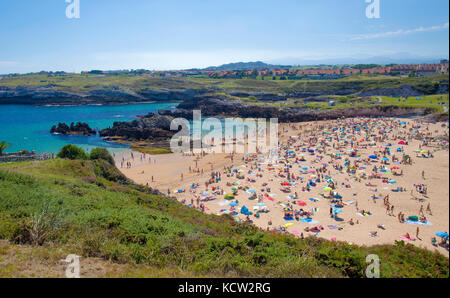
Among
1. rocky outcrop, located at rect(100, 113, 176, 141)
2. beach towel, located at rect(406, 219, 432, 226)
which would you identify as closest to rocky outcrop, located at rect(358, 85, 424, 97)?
rocky outcrop, located at rect(100, 113, 176, 141)

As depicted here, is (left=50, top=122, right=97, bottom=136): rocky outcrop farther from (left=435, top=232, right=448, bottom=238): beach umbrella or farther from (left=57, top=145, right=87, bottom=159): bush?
(left=435, top=232, right=448, bottom=238): beach umbrella

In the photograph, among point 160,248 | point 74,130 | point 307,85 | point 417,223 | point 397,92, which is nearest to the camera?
point 160,248

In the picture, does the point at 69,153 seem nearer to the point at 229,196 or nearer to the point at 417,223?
the point at 229,196

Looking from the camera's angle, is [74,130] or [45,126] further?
[45,126]

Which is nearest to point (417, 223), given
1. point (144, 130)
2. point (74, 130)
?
point (144, 130)

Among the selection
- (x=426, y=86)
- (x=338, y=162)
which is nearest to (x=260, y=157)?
(x=338, y=162)

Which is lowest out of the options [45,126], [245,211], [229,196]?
[245,211]
